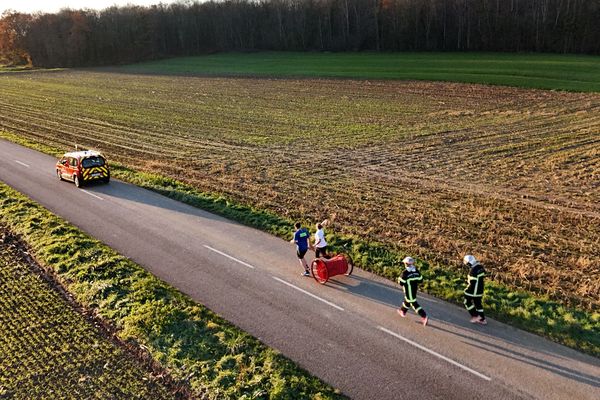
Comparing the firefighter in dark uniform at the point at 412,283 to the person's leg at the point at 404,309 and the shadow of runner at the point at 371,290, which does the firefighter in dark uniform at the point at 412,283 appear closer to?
the person's leg at the point at 404,309

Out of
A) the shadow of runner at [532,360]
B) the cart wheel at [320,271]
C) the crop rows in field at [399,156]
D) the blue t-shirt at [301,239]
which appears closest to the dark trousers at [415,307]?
the shadow of runner at [532,360]

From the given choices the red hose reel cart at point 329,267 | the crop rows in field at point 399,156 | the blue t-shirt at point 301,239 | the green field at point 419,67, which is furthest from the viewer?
the green field at point 419,67

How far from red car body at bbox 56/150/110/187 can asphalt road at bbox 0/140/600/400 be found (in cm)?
491

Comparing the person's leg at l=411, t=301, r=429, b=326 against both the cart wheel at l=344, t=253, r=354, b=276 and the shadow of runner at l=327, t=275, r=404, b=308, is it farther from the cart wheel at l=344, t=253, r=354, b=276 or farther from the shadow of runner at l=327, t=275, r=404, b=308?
the cart wheel at l=344, t=253, r=354, b=276

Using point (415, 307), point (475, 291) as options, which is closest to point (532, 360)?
point (475, 291)

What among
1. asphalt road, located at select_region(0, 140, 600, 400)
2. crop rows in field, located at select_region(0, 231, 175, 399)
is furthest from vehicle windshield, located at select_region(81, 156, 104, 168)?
crop rows in field, located at select_region(0, 231, 175, 399)

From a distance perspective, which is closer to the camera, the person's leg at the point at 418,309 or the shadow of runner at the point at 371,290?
the person's leg at the point at 418,309

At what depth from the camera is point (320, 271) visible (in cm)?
1488

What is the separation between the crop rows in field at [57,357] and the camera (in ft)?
35.6

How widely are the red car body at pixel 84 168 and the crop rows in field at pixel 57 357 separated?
35.4 feet

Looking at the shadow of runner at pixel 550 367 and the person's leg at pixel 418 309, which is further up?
the person's leg at pixel 418 309

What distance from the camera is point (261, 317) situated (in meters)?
13.4

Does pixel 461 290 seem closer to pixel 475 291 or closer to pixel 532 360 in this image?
pixel 475 291

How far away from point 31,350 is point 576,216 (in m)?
18.0
